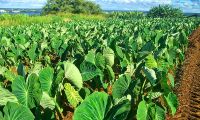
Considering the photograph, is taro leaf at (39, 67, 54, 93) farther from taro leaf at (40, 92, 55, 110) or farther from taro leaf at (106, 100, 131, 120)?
taro leaf at (106, 100, 131, 120)

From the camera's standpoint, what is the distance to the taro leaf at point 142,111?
377cm

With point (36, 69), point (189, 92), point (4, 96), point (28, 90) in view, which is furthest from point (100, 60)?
point (4, 96)

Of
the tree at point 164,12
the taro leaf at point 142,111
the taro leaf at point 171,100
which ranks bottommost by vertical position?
the tree at point 164,12

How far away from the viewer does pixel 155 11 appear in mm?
77000

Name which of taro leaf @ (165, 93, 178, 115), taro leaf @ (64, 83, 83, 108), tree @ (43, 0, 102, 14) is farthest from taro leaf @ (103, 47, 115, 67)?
tree @ (43, 0, 102, 14)

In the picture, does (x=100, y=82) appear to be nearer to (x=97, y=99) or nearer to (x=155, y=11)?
(x=97, y=99)

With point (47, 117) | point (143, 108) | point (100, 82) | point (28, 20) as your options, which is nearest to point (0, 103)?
point (47, 117)

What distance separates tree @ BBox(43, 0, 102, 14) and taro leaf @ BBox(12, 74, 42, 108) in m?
70.3

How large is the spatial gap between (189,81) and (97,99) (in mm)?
5032

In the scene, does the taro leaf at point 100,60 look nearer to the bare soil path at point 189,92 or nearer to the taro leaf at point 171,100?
the bare soil path at point 189,92

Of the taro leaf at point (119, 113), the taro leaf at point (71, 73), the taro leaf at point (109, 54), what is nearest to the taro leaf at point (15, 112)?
the taro leaf at point (119, 113)

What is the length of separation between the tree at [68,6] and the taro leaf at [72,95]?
229 ft

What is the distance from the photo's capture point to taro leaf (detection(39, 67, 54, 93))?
4.15 m

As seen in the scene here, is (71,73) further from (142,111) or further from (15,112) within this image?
(15,112)
